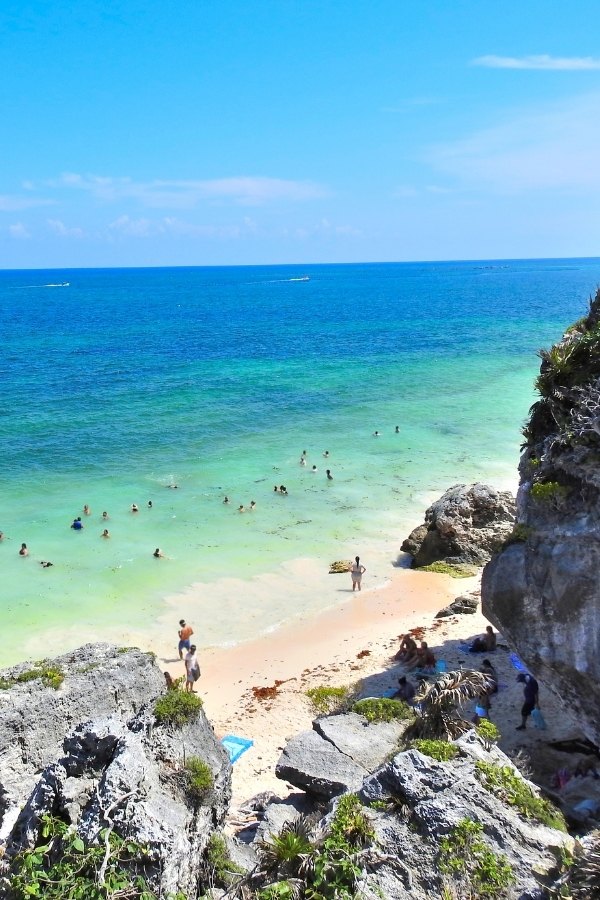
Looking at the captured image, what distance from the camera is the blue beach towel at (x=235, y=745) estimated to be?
51.9 ft

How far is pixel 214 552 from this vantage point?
100ft

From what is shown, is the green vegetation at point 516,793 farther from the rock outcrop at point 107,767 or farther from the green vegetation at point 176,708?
the green vegetation at point 176,708

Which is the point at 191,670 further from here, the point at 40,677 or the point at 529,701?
the point at 529,701

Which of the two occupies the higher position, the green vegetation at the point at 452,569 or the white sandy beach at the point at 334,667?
the green vegetation at the point at 452,569

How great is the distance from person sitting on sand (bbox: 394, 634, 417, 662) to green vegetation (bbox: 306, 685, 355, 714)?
1.94 metres

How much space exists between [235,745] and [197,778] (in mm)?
6693

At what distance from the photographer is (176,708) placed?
10.3 meters

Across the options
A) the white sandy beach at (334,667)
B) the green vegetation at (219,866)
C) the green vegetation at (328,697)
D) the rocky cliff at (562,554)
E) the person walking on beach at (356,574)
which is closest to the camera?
the green vegetation at (219,866)

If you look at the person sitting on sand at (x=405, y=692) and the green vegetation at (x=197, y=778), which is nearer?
the green vegetation at (x=197, y=778)

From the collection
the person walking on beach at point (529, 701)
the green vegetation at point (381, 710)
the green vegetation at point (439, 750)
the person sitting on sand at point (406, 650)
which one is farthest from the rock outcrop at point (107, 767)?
the person sitting on sand at point (406, 650)

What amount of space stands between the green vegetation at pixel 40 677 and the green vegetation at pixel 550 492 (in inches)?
374

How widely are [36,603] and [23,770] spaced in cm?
1494

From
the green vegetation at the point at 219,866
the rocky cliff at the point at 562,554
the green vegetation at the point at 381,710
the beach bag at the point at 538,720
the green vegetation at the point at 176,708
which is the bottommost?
the beach bag at the point at 538,720

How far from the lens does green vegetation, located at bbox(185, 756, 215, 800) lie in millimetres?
9750
